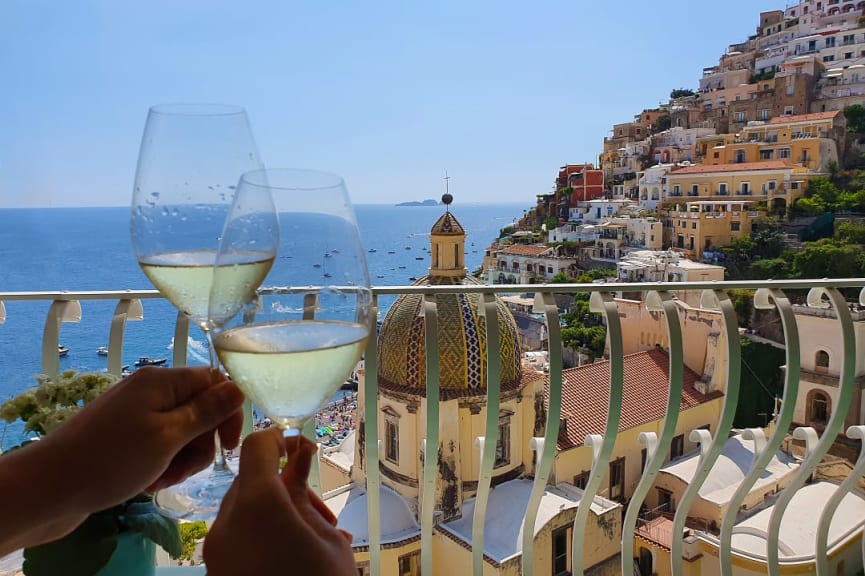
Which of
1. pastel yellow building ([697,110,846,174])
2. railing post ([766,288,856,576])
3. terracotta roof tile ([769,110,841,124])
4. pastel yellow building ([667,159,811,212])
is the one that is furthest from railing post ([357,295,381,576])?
terracotta roof tile ([769,110,841,124])

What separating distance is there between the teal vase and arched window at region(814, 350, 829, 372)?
24558mm

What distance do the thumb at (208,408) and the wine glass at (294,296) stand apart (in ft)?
0.09

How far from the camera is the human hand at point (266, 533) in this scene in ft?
2.31

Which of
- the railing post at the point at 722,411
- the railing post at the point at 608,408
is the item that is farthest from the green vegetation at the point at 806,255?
the railing post at the point at 608,408

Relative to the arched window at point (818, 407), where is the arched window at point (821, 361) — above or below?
above

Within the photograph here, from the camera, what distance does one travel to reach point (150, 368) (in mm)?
835

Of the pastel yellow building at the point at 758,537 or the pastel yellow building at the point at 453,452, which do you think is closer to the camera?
the pastel yellow building at the point at 758,537

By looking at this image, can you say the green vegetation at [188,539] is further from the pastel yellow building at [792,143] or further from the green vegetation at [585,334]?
the pastel yellow building at [792,143]

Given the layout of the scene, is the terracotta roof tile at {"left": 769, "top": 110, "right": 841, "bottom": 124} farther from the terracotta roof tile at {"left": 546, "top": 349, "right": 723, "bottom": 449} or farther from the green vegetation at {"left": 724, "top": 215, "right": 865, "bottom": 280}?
the terracotta roof tile at {"left": 546, "top": 349, "right": 723, "bottom": 449}

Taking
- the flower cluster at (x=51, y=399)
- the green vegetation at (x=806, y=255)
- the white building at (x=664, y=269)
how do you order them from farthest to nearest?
the white building at (x=664, y=269)
the green vegetation at (x=806, y=255)
the flower cluster at (x=51, y=399)

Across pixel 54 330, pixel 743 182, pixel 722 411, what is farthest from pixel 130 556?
pixel 743 182

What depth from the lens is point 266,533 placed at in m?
0.71

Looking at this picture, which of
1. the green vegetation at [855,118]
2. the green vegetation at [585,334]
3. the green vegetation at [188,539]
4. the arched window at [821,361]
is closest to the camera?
the green vegetation at [188,539]

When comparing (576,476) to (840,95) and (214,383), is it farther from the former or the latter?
(840,95)
